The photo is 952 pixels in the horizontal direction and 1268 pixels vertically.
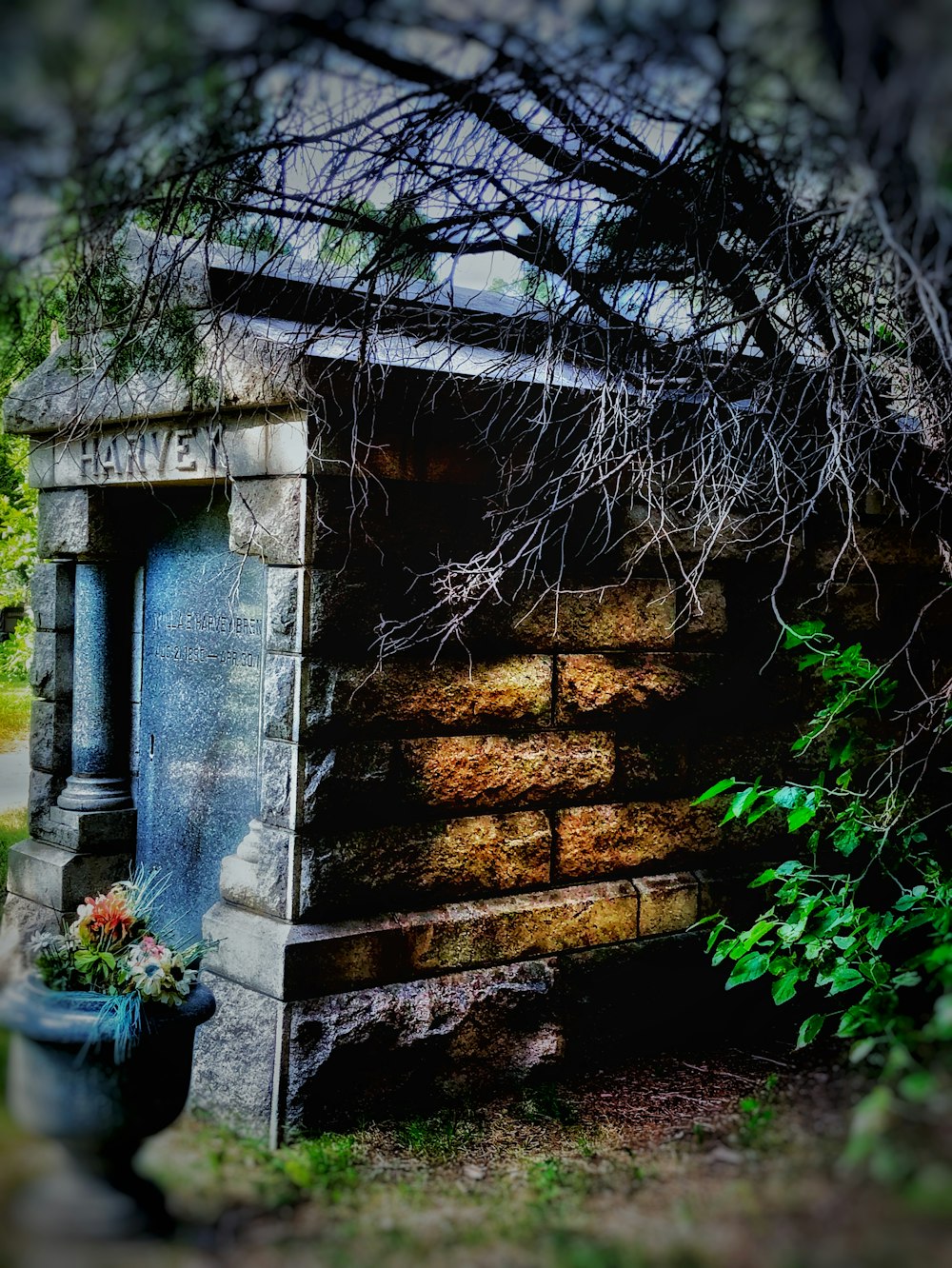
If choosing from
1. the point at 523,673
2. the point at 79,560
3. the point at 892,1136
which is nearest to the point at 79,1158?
the point at 892,1136

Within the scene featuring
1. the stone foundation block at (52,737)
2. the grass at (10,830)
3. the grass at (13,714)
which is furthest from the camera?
the grass at (13,714)

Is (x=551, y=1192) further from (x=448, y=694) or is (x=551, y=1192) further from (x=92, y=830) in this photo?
(x=92, y=830)

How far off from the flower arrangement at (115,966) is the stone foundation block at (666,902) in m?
2.10

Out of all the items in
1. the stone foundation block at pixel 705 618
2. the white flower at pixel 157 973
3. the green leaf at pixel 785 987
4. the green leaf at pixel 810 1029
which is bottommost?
the green leaf at pixel 810 1029

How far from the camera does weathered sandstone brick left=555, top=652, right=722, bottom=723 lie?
16.4 feet

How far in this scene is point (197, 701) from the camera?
552cm

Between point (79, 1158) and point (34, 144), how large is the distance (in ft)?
7.62

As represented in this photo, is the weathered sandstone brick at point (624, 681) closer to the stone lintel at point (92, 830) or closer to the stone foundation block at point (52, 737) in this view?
the stone lintel at point (92, 830)

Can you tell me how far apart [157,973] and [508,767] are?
68.2 inches

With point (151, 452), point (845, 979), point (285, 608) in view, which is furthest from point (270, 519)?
point (845, 979)

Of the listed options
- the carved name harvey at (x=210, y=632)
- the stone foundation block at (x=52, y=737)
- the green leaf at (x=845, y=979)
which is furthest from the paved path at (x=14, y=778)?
the green leaf at (x=845, y=979)

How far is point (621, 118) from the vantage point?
365 cm

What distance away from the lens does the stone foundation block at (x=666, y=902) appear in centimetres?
517

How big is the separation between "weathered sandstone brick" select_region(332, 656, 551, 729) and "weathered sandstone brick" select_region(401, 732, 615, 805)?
0.32 ft
